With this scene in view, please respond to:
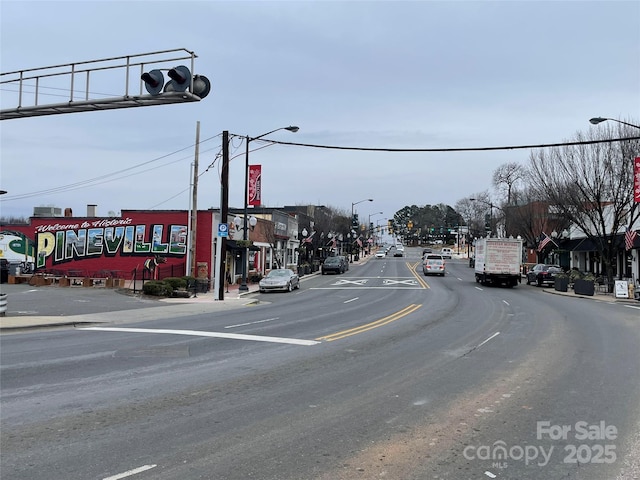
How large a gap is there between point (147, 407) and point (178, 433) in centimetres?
125

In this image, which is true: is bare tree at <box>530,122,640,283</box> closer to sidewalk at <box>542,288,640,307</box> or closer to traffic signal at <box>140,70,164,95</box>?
sidewalk at <box>542,288,640,307</box>

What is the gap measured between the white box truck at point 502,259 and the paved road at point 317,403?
854 inches

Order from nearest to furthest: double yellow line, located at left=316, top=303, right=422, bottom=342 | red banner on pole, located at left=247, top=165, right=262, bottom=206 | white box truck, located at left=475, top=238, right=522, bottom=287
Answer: double yellow line, located at left=316, top=303, right=422, bottom=342
white box truck, located at left=475, top=238, right=522, bottom=287
red banner on pole, located at left=247, top=165, right=262, bottom=206

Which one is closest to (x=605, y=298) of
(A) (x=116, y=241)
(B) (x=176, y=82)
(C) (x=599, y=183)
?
(C) (x=599, y=183)

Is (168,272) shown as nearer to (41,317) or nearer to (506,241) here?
(41,317)

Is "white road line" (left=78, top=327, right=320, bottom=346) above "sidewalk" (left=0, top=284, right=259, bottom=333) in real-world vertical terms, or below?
above

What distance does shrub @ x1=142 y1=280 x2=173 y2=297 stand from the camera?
27.0m

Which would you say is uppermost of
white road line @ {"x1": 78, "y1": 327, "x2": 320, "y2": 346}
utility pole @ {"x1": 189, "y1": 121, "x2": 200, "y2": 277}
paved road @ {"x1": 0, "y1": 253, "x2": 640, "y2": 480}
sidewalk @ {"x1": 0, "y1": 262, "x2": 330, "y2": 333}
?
utility pole @ {"x1": 189, "y1": 121, "x2": 200, "y2": 277}

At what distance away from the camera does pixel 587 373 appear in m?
9.02

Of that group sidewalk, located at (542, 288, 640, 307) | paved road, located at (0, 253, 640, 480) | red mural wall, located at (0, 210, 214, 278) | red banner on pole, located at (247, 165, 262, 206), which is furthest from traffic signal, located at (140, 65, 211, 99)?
red banner on pole, located at (247, 165, 262, 206)

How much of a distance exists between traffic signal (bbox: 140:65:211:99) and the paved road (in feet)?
18.2

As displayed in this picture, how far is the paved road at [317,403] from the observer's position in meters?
5.00

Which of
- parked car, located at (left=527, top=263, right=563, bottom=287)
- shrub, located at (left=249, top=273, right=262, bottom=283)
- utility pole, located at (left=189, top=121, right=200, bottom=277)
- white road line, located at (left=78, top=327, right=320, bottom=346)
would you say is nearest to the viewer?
white road line, located at (left=78, top=327, right=320, bottom=346)

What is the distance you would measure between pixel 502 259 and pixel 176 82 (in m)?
29.6
